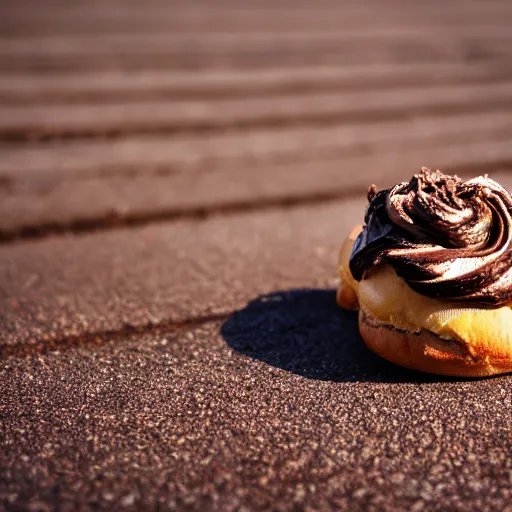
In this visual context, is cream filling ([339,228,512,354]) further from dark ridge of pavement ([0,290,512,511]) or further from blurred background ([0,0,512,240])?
blurred background ([0,0,512,240])

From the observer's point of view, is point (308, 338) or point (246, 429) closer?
point (246, 429)

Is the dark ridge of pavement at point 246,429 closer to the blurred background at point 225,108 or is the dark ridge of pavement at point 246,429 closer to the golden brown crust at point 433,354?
the golden brown crust at point 433,354

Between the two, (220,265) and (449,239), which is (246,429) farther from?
(220,265)

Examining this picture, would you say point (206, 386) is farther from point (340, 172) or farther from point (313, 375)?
point (340, 172)

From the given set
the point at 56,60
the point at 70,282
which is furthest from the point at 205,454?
the point at 56,60

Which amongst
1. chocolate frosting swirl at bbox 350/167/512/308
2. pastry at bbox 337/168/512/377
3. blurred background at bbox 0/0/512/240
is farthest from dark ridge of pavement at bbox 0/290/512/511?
blurred background at bbox 0/0/512/240

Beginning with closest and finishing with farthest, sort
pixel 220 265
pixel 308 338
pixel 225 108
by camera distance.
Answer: pixel 308 338
pixel 220 265
pixel 225 108

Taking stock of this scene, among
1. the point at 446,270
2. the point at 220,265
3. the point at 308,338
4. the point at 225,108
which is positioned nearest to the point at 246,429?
the point at 308,338
